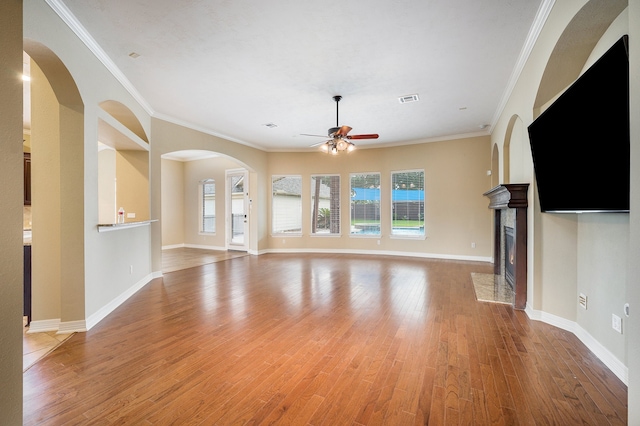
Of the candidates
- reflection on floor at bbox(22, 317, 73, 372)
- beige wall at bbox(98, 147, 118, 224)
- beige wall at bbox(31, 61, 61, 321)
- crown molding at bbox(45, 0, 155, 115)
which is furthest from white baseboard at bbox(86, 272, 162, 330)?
beige wall at bbox(98, 147, 118, 224)

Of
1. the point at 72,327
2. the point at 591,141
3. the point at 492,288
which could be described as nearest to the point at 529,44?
the point at 591,141

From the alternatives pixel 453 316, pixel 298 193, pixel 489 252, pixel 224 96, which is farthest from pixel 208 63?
pixel 489 252

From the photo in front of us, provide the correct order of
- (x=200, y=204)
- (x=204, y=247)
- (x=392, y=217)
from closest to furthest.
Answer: (x=392, y=217) → (x=204, y=247) → (x=200, y=204)

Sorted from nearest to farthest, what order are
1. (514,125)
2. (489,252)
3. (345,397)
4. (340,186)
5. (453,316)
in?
(345,397) → (453,316) → (514,125) → (489,252) → (340,186)

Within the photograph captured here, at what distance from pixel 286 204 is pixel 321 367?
6.78 meters

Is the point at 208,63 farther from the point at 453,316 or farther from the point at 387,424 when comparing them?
the point at 453,316

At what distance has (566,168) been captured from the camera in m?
2.53

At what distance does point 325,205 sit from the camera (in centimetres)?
872

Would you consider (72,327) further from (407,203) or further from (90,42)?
(407,203)

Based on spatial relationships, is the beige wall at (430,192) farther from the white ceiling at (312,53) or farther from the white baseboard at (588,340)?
the white baseboard at (588,340)

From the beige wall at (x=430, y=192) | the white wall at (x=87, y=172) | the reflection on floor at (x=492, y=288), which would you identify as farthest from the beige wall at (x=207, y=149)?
the reflection on floor at (x=492, y=288)

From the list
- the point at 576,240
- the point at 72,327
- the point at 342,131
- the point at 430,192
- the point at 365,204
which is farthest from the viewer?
the point at 365,204

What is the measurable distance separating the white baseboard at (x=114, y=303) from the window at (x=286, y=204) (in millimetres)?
4081

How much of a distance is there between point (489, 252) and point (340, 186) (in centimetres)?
420
